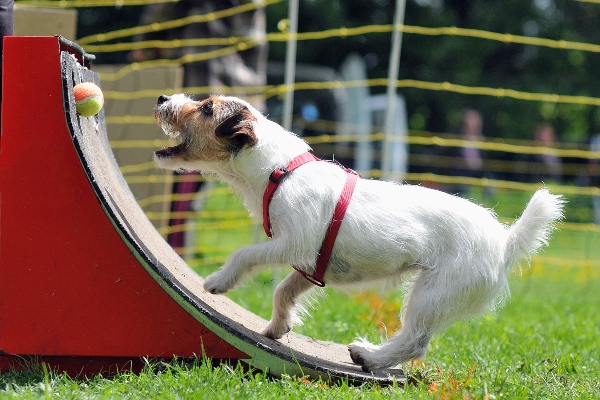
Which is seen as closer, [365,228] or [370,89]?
[365,228]

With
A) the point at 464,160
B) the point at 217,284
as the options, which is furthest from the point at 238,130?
the point at 464,160

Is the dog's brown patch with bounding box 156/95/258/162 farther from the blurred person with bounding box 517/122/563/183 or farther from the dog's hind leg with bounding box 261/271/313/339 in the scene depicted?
the blurred person with bounding box 517/122/563/183

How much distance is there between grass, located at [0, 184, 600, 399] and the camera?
113 inches

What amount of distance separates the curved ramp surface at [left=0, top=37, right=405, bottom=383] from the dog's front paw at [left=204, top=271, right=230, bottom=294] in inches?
4.7

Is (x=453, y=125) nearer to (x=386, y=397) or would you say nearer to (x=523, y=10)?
(x=523, y=10)

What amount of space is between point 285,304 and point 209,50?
14.2 feet

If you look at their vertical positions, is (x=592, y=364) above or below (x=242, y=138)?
below

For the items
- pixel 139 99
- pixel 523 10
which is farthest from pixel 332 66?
pixel 139 99

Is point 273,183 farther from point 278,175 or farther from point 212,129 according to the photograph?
point 212,129

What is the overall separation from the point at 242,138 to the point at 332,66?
19.1 metres

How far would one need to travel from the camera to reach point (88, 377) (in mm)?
3137

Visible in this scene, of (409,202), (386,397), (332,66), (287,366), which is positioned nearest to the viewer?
(386,397)

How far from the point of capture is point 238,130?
3.33m

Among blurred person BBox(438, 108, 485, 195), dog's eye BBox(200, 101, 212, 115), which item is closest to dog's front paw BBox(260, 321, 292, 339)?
dog's eye BBox(200, 101, 212, 115)
